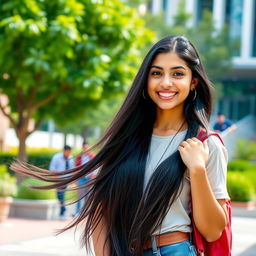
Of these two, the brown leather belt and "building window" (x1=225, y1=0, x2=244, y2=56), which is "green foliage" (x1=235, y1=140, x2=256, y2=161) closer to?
"building window" (x1=225, y1=0, x2=244, y2=56)

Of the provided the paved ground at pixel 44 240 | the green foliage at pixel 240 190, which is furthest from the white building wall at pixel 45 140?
the paved ground at pixel 44 240

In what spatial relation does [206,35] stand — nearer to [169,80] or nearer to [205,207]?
[169,80]

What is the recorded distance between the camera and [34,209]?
1462 cm

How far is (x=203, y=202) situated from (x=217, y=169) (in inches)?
8.0

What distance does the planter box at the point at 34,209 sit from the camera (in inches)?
572

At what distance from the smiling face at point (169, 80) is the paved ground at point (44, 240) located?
223 inches

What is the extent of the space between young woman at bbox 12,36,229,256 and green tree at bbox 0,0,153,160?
14622 mm

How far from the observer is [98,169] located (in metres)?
3.40

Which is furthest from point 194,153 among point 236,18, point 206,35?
point 236,18

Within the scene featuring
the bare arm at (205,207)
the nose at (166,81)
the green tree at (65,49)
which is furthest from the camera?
the green tree at (65,49)

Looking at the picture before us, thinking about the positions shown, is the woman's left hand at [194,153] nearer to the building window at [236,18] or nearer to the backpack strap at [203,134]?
the backpack strap at [203,134]

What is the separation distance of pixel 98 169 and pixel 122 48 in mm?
17161

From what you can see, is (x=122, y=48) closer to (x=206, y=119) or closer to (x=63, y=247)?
(x=63, y=247)

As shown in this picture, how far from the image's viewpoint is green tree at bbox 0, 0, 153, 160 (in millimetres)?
18109
